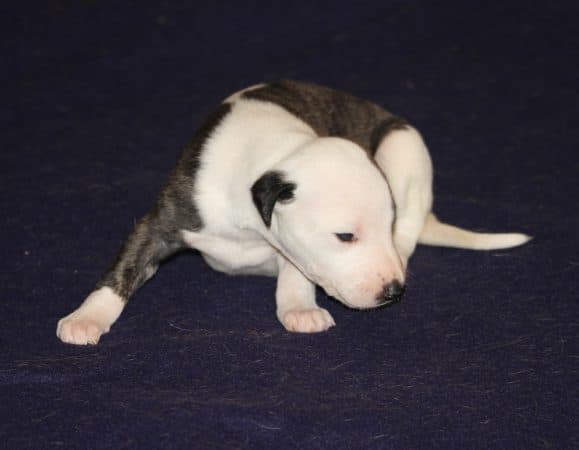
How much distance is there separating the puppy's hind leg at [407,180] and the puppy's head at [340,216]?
3.07ft

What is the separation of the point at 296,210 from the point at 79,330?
0.95 metres

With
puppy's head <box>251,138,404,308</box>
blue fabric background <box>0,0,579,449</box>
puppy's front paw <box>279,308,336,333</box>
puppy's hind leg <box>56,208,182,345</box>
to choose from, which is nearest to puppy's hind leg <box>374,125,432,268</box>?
blue fabric background <box>0,0,579,449</box>

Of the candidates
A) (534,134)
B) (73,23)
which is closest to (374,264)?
(534,134)

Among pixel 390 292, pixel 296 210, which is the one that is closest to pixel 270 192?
pixel 296 210

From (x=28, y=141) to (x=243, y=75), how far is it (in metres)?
1.92

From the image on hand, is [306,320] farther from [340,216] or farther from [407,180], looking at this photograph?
[407,180]

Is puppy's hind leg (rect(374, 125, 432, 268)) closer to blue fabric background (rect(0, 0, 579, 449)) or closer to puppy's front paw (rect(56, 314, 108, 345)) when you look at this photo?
blue fabric background (rect(0, 0, 579, 449))

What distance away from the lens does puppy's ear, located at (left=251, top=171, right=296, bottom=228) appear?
376 centimetres

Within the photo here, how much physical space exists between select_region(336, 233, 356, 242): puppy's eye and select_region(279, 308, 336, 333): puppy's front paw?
1.57 feet

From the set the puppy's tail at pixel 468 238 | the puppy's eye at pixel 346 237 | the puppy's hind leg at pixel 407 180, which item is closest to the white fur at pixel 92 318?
the puppy's eye at pixel 346 237

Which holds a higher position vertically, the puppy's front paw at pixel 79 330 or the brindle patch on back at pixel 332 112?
the brindle patch on back at pixel 332 112

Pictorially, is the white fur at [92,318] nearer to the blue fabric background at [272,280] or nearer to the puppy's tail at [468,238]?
the blue fabric background at [272,280]

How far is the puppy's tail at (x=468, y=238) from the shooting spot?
479cm

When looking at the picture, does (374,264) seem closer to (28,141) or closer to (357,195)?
(357,195)
